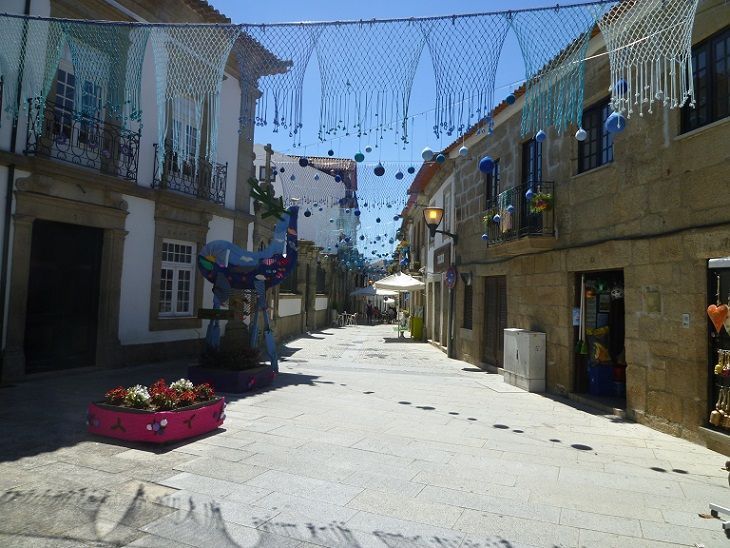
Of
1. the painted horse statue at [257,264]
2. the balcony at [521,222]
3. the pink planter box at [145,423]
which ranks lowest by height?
the pink planter box at [145,423]

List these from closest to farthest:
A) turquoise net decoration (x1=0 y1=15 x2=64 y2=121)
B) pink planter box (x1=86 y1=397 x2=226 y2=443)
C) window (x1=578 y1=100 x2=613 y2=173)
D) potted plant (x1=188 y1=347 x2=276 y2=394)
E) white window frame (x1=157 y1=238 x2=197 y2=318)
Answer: pink planter box (x1=86 y1=397 x2=226 y2=443) < turquoise net decoration (x1=0 y1=15 x2=64 y2=121) < window (x1=578 y1=100 x2=613 y2=173) < potted plant (x1=188 y1=347 x2=276 y2=394) < white window frame (x1=157 y1=238 x2=197 y2=318)

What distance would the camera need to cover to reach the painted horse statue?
31.4 ft

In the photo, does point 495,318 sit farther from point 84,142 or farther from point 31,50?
point 31,50

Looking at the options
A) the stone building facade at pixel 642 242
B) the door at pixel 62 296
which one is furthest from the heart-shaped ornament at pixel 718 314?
the door at pixel 62 296

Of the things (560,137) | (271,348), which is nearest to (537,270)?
(560,137)

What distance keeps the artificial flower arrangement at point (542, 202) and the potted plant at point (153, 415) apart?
21.6 ft

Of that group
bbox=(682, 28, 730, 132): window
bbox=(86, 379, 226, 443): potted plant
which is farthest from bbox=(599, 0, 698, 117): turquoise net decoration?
bbox=(86, 379, 226, 443): potted plant

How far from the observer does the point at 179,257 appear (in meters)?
12.1

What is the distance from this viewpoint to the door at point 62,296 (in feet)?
29.5

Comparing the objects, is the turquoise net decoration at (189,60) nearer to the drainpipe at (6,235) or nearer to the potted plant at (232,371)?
the potted plant at (232,371)

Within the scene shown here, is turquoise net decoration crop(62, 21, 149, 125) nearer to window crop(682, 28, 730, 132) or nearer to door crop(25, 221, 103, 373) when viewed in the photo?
door crop(25, 221, 103, 373)

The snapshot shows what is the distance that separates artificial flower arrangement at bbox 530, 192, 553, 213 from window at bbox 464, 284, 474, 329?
4.99m

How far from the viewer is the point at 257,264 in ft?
31.5

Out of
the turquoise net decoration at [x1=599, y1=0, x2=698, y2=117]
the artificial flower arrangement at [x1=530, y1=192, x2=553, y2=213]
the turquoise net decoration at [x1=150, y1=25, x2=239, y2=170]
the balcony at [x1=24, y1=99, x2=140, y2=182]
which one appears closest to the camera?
the turquoise net decoration at [x1=599, y1=0, x2=698, y2=117]
